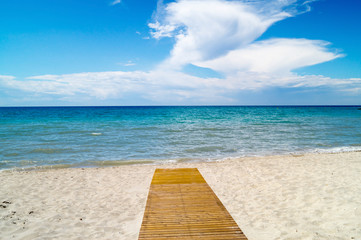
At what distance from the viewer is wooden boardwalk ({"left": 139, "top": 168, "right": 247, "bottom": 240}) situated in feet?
12.4

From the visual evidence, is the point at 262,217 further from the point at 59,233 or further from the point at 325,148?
the point at 325,148

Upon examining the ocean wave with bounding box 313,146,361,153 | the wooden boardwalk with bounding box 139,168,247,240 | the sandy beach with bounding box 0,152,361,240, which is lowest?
the sandy beach with bounding box 0,152,361,240

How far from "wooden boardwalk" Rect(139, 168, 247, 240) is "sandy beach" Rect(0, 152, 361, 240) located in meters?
0.45

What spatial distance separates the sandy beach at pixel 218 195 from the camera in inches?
172

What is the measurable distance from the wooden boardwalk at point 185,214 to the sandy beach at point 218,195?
453 mm

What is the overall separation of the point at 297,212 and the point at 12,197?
7.80 m

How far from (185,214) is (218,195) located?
1.98m

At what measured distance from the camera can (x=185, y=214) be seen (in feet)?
14.7

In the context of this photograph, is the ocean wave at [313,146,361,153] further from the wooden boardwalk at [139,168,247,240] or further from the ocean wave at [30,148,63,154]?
the ocean wave at [30,148,63,154]

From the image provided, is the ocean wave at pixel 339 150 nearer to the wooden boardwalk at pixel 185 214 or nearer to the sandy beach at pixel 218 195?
the sandy beach at pixel 218 195

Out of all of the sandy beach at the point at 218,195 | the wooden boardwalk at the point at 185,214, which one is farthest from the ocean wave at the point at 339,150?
the wooden boardwalk at the point at 185,214

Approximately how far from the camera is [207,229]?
393 cm

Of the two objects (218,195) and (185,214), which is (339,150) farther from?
(185,214)

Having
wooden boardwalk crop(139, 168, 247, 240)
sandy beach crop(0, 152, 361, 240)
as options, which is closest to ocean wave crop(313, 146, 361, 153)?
sandy beach crop(0, 152, 361, 240)
